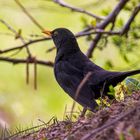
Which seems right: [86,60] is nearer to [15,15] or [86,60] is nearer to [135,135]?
[135,135]

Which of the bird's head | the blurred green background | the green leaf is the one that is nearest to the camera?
the green leaf

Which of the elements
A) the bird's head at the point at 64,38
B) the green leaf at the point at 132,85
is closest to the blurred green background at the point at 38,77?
the bird's head at the point at 64,38

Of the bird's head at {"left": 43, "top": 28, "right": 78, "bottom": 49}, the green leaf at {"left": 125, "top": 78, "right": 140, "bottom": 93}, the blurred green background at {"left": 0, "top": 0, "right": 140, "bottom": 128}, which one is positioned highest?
the blurred green background at {"left": 0, "top": 0, "right": 140, "bottom": 128}

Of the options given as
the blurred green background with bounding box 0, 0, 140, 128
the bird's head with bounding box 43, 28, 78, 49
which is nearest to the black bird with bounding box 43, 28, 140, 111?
the bird's head with bounding box 43, 28, 78, 49

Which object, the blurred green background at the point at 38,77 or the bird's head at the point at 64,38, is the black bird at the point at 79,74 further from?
the blurred green background at the point at 38,77

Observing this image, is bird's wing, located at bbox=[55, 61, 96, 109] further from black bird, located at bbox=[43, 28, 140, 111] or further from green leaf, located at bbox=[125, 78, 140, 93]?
green leaf, located at bbox=[125, 78, 140, 93]

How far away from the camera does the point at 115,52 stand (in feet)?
47.5

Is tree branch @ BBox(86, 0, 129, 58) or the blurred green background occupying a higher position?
the blurred green background

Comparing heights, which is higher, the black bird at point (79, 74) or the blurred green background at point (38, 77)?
the blurred green background at point (38, 77)

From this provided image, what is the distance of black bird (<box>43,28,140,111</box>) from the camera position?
5.88 meters

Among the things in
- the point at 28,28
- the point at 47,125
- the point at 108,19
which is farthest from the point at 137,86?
the point at 28,28

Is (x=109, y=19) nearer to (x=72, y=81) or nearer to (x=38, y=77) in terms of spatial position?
(x=72, y=81)

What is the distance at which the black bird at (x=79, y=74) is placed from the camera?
19.3ft

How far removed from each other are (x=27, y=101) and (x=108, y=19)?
23.1 ft
